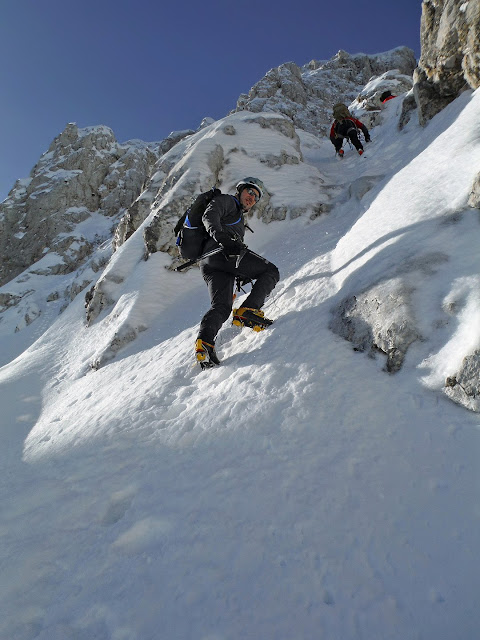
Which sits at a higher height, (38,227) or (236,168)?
(38,227)

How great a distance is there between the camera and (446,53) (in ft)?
31.5

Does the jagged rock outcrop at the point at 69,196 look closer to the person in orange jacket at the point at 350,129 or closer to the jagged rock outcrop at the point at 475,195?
the person in orange jacket at the point at 350,129

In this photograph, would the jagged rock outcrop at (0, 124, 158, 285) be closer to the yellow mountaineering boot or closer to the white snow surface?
the yellow mountaineering boot

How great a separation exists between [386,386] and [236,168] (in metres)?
14.8

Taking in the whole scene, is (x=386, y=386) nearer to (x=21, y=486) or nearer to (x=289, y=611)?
(x=289, y=611)

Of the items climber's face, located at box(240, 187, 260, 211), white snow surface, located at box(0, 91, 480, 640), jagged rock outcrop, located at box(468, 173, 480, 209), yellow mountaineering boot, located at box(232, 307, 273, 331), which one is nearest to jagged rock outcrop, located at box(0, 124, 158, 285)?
climber's face, located at box(240, 187, 260, 211)

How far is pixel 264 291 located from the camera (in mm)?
5902

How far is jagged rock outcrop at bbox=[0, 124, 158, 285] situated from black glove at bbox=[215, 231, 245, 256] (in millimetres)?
48250

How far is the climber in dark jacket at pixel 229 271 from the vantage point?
5414mm

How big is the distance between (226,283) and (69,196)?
60.9m

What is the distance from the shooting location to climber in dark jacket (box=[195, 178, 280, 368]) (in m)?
5.41

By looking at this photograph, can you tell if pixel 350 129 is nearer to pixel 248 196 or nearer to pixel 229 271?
pixel 248 196

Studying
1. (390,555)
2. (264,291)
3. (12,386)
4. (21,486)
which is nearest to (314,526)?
(390,555)

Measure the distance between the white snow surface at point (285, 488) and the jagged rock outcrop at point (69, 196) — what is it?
162 feet
